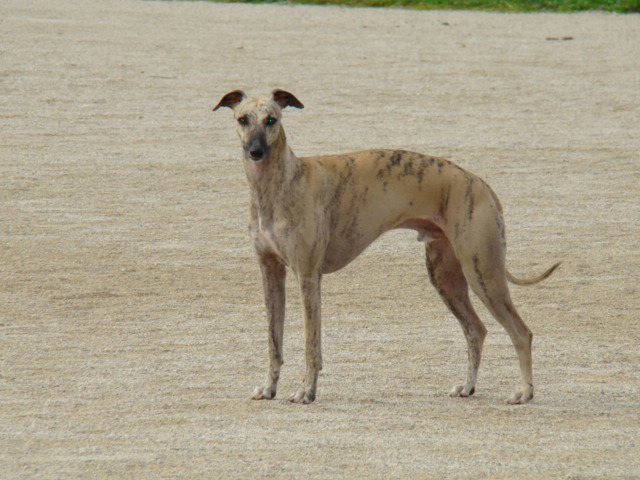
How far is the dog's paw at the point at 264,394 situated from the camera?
7.31 m

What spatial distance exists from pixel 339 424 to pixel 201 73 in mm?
13476

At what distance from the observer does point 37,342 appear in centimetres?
846

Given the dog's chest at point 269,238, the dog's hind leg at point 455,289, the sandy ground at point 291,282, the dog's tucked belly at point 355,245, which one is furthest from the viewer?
the dog's hind leg at point 455,289

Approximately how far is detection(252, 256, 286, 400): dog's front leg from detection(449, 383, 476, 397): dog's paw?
3.43ft

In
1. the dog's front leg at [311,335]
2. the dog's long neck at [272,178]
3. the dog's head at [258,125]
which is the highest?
the dog's head at [258,125]

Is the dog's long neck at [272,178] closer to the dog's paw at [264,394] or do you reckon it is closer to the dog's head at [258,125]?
the dog's head at [258,125]

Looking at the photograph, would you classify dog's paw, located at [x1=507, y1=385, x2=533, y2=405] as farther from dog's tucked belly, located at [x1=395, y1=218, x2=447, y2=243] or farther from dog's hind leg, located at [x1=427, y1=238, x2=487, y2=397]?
dog's tucked belly, located at [x1=395, y1=218, x2=447, y2=243]

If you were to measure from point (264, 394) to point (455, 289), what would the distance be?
138 centimetres

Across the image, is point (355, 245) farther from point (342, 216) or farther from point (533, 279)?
point (533, 279)

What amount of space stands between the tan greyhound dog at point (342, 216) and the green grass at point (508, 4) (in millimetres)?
19526

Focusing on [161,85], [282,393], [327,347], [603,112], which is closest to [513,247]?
[327,347]

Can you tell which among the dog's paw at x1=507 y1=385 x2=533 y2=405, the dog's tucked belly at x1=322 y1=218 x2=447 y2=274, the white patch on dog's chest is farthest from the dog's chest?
the dog's paw at x1=507 y1=385 x2=533 y2=405

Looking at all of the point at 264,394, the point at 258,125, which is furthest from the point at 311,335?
the point at 258,125

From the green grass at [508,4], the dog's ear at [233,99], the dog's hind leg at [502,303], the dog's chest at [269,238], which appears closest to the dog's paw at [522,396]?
the dog's hind leg at [502,303]
